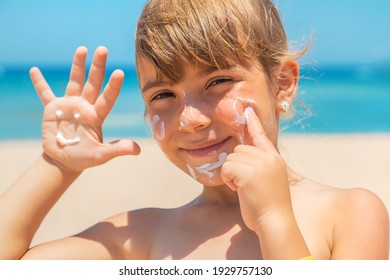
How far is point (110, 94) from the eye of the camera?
2418mm

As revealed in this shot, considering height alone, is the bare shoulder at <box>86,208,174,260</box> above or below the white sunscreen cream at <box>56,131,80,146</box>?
below

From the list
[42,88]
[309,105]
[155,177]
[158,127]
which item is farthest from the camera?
[155,177]

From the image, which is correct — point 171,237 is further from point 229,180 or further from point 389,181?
point 389,181

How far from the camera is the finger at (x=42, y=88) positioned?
2.52 meters

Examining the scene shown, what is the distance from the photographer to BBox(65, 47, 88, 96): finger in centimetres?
244

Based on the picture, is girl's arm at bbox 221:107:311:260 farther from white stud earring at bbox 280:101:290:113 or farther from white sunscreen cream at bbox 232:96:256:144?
white stud earring at bbox 280:101:290:113

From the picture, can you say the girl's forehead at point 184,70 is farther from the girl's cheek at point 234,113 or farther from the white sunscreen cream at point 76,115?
the white sunscreen cream at point 76,115

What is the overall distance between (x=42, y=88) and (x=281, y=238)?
50.7 inches

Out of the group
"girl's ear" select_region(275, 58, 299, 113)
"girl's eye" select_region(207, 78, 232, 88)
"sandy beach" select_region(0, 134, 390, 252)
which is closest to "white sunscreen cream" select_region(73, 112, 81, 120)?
"girl's eye" select_region(207, 78, 232, 88)

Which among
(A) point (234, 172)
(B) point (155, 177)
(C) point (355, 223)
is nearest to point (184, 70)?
(A) point (234, 172)

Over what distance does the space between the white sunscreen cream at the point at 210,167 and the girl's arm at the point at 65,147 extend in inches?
11.5

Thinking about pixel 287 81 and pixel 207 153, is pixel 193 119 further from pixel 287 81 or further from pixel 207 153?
pixel 287 81

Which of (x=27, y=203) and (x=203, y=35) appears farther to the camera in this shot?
(x=27, y=203)

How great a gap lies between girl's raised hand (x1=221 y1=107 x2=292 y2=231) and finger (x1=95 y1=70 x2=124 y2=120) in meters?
0.61
